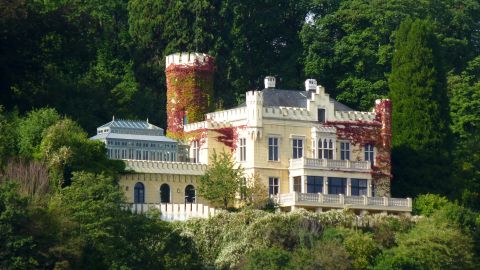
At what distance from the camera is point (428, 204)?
7950cm

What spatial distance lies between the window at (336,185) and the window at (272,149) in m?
2.80

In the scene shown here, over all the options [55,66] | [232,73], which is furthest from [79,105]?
[232,73]

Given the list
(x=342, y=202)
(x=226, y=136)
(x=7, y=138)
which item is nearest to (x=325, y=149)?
(x=342, y=202)

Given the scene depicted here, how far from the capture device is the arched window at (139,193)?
76250 millimetres

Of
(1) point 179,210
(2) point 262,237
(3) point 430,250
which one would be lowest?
(3) point 430,250

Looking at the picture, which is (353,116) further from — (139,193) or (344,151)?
(139,193)

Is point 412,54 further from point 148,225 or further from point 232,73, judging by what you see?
point 148,225

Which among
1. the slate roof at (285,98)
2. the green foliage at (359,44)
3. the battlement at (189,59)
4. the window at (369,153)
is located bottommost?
the window at (369,153)

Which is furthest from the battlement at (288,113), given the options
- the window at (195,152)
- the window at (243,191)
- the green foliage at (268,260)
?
the green foliage at (268,260)

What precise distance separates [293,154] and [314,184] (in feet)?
6.53

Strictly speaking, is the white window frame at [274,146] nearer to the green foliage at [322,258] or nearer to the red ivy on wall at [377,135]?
the red ivy on wall at [377,135]

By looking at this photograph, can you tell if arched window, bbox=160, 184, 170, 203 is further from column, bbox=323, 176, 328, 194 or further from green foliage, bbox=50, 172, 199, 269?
column, bbox=323, 176, 328, 194

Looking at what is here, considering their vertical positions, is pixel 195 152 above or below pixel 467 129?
below

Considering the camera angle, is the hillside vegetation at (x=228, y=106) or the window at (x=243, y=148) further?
the window at (x=243, y=148)
